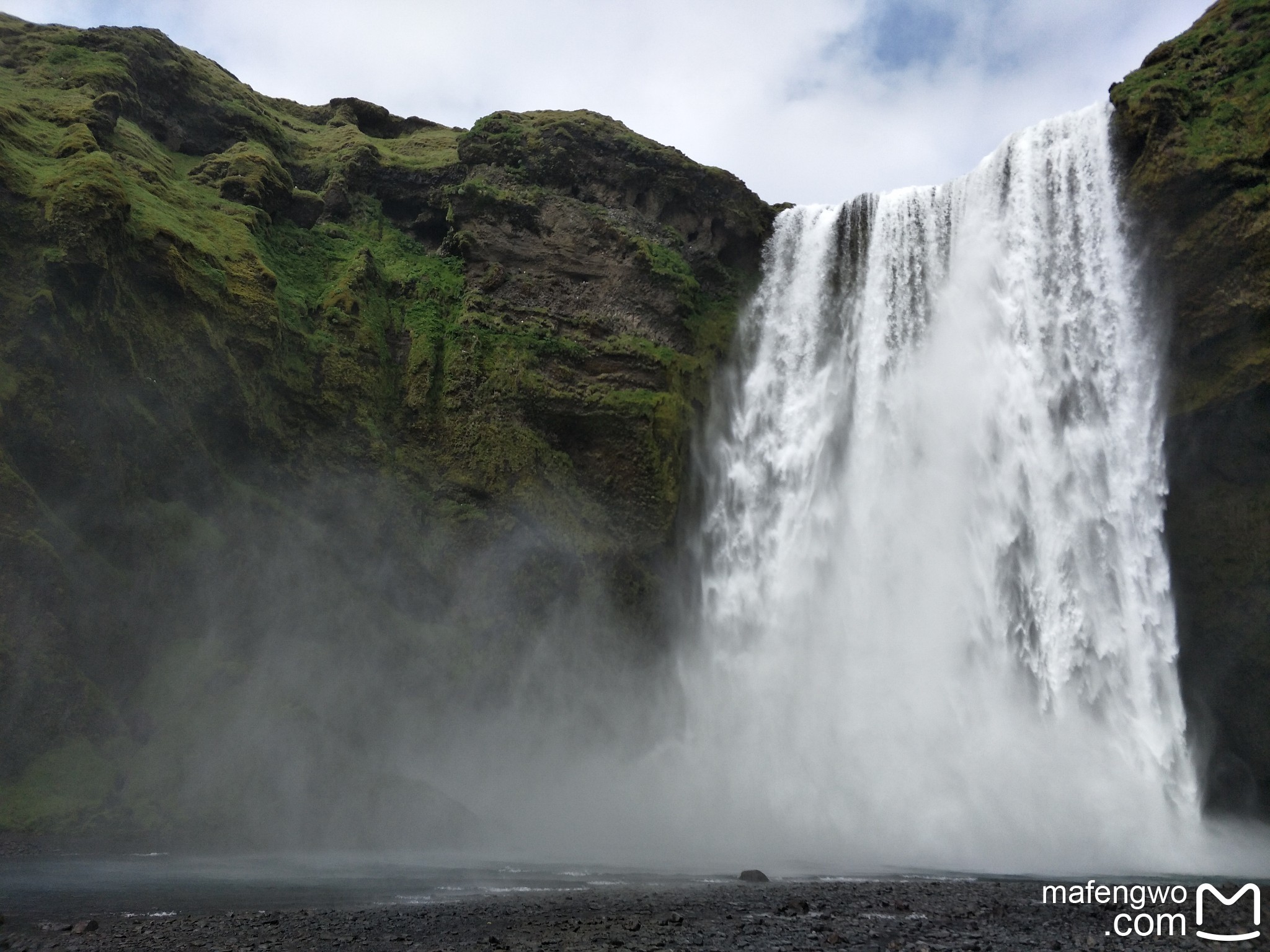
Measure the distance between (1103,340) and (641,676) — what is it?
17860 millimetres

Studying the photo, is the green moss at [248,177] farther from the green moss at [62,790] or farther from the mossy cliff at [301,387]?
the green moss at [62,790]

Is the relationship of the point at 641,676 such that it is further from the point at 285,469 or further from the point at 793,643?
the point at 285,469

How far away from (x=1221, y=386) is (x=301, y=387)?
2685 centimetres

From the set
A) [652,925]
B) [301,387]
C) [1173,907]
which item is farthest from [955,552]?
[301,387]

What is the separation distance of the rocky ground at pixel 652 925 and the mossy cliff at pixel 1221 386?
43.5 ft

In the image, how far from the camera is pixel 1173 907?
13.9 m

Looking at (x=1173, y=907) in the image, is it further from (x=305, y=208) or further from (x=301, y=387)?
(x=305, y=208)

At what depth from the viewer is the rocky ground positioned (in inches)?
407

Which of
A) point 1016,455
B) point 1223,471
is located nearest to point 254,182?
point 1016,455

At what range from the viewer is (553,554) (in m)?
28.2

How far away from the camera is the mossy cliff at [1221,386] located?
23750 millimetres

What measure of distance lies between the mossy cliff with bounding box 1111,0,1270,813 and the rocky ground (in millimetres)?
13244

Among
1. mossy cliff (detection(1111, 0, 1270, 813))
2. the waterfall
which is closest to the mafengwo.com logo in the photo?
the waterfall

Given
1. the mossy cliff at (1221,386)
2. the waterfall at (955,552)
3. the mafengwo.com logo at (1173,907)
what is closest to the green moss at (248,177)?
the waterfall at (955,552)
